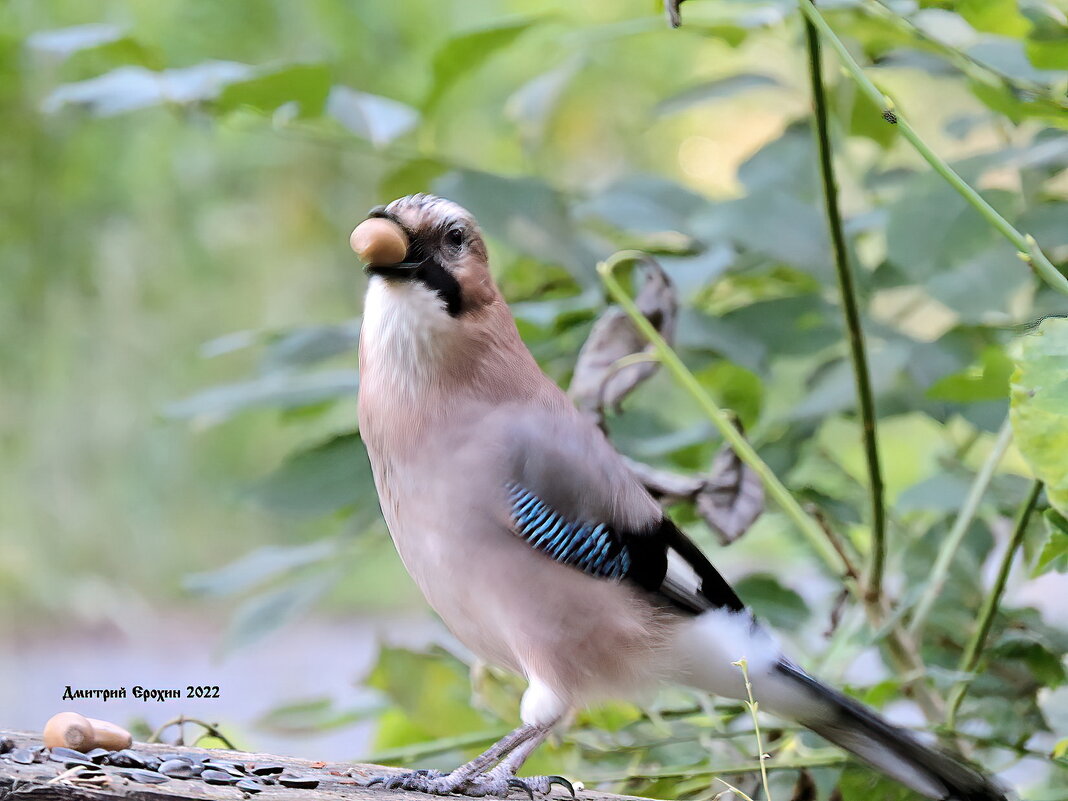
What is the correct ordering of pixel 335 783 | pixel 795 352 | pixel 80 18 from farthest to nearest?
1. pixel 80 18
2. pixel 795 352
3. pixel 335 783

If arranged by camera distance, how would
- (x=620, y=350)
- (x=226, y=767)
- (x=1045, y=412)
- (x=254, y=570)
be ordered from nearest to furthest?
(x=1045, y=412)
(x=226, y=767)
(x=620, y=350)
(x=254, y=570)

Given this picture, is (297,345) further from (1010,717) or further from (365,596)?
(365,596)

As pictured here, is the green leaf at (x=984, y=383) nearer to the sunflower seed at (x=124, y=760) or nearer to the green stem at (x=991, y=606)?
the green stem at (x=991, y=606)

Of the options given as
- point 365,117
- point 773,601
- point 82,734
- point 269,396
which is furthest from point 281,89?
point 773,601

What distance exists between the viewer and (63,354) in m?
3.39

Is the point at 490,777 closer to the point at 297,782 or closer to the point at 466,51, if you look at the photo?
the point at 297,782

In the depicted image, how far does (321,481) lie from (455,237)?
0.36 m

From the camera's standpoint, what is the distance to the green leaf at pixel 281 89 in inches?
45.4

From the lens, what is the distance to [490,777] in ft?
3.04

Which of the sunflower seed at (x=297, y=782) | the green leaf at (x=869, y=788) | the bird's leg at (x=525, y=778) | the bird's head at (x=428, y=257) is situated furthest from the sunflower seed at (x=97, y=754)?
the green leaf at (x=869, y=788)

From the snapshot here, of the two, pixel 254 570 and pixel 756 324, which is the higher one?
pixel 756 324

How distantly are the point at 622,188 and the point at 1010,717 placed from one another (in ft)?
2.25

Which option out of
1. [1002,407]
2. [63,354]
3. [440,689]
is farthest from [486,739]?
[63,354]

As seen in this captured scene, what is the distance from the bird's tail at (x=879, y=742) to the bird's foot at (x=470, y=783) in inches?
8.9
